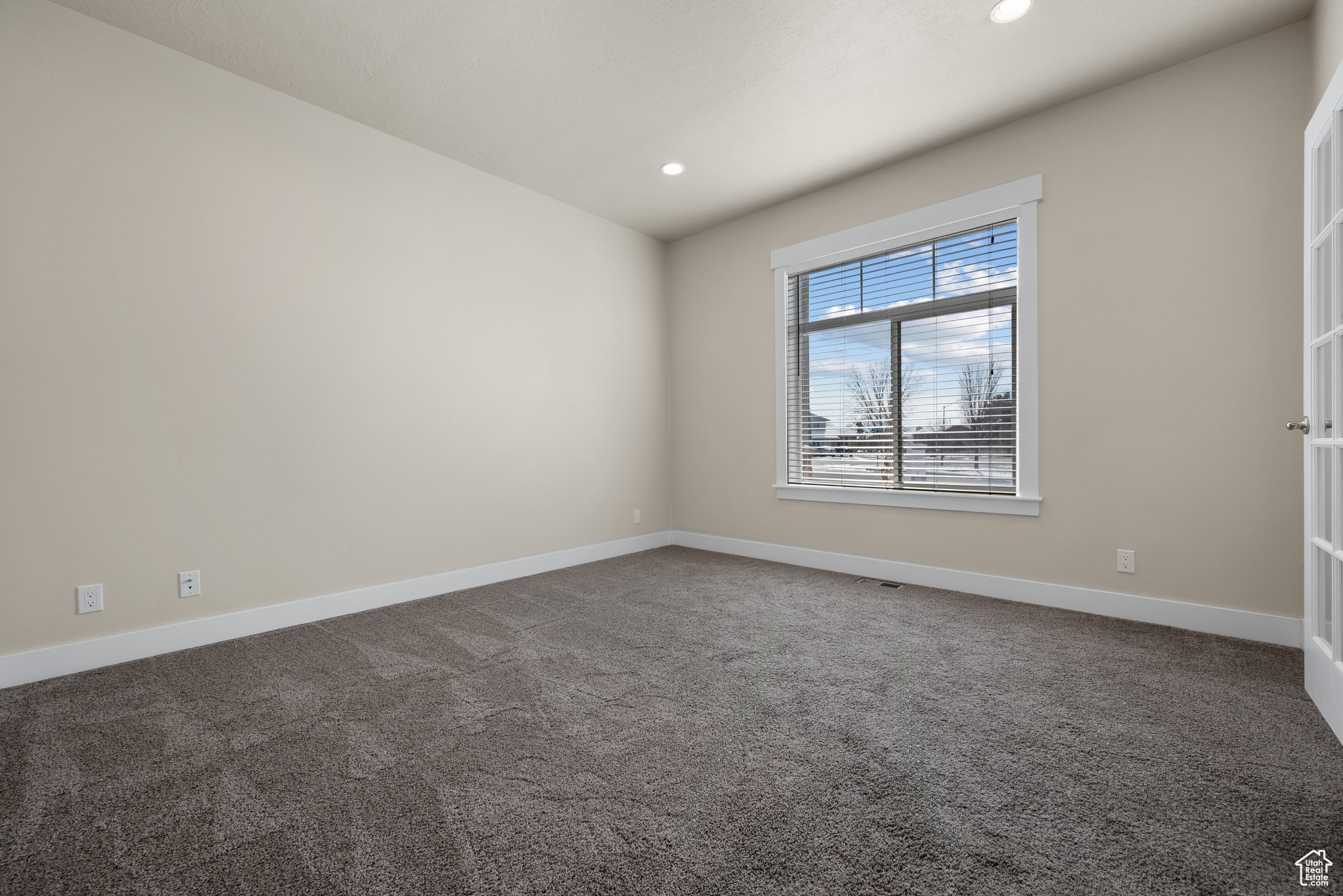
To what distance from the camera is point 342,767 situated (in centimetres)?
167

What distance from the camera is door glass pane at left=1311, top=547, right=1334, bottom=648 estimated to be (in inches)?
74.4

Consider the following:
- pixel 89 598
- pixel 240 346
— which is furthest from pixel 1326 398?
pixel 89 598

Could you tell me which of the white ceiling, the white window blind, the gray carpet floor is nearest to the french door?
the gray carpet floor

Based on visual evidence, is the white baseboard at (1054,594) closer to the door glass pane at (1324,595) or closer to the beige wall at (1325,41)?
the door glass pane at (1324,595)

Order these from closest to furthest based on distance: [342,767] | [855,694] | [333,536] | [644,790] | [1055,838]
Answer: [1055,838] < [644,790] < [342,767] < [855,694] < [333,536]

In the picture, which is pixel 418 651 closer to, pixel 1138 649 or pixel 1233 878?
pixel 1233 878

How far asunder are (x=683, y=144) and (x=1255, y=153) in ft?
9.15

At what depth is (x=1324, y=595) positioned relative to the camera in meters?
1.96

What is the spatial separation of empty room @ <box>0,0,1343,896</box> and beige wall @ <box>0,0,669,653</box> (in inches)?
0.8

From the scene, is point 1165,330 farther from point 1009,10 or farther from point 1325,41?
point 1009,10

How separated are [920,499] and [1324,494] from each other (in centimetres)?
189

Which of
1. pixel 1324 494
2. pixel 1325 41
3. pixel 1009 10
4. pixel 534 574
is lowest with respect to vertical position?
pixel 534 574

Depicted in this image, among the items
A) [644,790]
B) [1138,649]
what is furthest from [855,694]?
[1138,649]

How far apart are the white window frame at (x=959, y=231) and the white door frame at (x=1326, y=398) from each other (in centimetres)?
120
